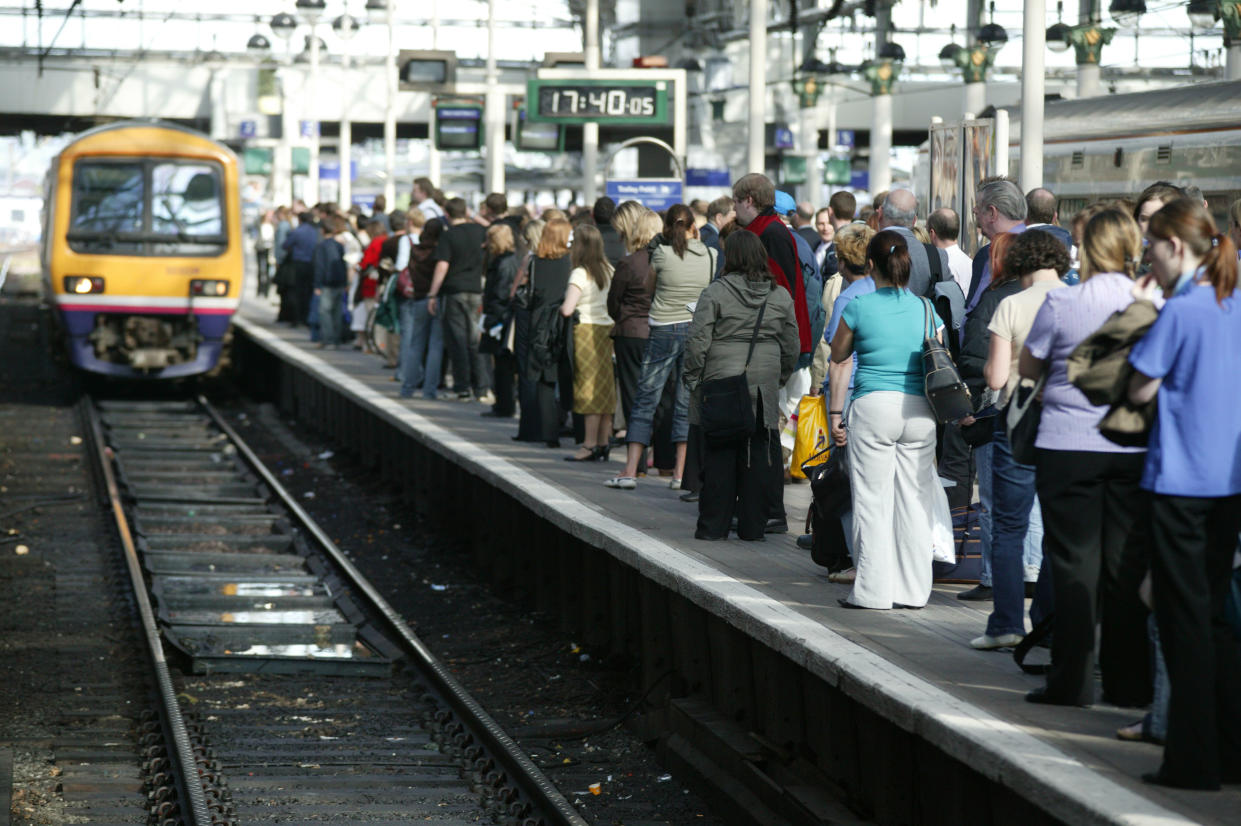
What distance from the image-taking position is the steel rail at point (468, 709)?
24.1 ft

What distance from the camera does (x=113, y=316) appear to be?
838 inches

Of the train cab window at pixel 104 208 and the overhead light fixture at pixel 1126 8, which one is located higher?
the overhead light fixture at pixel 1126 8

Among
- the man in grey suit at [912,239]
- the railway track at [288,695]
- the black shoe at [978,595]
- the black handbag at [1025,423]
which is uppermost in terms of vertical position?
the man in grey suit at [912,239]

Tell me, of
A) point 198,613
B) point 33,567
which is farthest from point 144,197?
point 198,613

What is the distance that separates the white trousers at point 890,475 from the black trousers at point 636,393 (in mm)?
4082

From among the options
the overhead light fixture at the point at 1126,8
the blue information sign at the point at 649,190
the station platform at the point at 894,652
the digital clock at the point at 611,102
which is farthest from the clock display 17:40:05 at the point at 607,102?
the station platform at the point at 894,652

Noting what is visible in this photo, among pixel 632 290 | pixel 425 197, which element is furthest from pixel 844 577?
pixel 425 197

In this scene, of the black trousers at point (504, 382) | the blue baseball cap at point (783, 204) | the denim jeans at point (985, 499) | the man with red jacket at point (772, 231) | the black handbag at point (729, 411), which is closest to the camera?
the denim jeans at point (985, 499)

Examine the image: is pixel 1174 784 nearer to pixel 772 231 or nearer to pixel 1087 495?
pixel 1087 495

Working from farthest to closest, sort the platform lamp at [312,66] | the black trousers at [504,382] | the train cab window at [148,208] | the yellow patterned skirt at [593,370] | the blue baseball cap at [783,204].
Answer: the platform lamp at [312,66]
the train cab window at [148,208]
the black trousers at [504,382]
the yellow patterned skirt at [593,370]
the blue baseball cap at [783,204]

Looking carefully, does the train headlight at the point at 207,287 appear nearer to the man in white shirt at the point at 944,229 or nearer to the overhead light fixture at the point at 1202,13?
the overhead light fixture at the point at 1202,13

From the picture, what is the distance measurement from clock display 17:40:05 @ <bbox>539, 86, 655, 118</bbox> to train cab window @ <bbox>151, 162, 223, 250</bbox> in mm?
4608

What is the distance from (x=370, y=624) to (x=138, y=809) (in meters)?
3.45

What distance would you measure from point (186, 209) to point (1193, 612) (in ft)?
57.9
